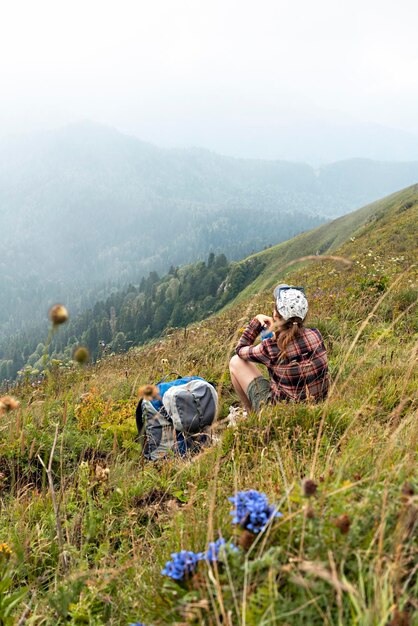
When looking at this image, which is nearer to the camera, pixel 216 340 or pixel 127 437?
pixel 127 437

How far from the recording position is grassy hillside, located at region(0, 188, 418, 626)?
143cm

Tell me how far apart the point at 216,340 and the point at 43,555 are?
17.4 ft

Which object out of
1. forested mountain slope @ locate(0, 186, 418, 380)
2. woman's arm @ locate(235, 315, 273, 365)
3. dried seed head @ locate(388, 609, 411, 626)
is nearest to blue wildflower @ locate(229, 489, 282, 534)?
dried seed head @ locate(388, 609, 411, 626)

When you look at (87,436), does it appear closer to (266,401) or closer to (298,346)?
(266,401)

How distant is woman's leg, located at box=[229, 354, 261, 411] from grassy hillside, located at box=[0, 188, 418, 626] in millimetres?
411

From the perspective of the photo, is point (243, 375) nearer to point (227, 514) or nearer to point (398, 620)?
point (227, 514)

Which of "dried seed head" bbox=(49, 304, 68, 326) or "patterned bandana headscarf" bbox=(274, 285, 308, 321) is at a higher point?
"dried seed head" bbox=(49, 304, 68, 326)

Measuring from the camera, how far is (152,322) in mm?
102500

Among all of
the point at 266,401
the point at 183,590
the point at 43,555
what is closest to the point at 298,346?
the point at 266,401

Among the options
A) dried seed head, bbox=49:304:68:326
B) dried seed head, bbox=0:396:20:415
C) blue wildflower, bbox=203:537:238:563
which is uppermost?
dried seed head, bbox=49:304:68:326

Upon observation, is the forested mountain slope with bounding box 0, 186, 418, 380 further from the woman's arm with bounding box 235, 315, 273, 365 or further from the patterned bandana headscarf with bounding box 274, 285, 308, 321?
the patterned bandana headscarf with bounding box 274, 285, 308, 321

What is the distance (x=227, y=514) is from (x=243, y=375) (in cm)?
316

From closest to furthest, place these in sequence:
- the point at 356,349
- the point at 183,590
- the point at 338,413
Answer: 1. the point at 183,590
2. the point at 338,413
3. the point at 356,349

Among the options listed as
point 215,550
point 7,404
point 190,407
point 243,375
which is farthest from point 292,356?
point 215,550
